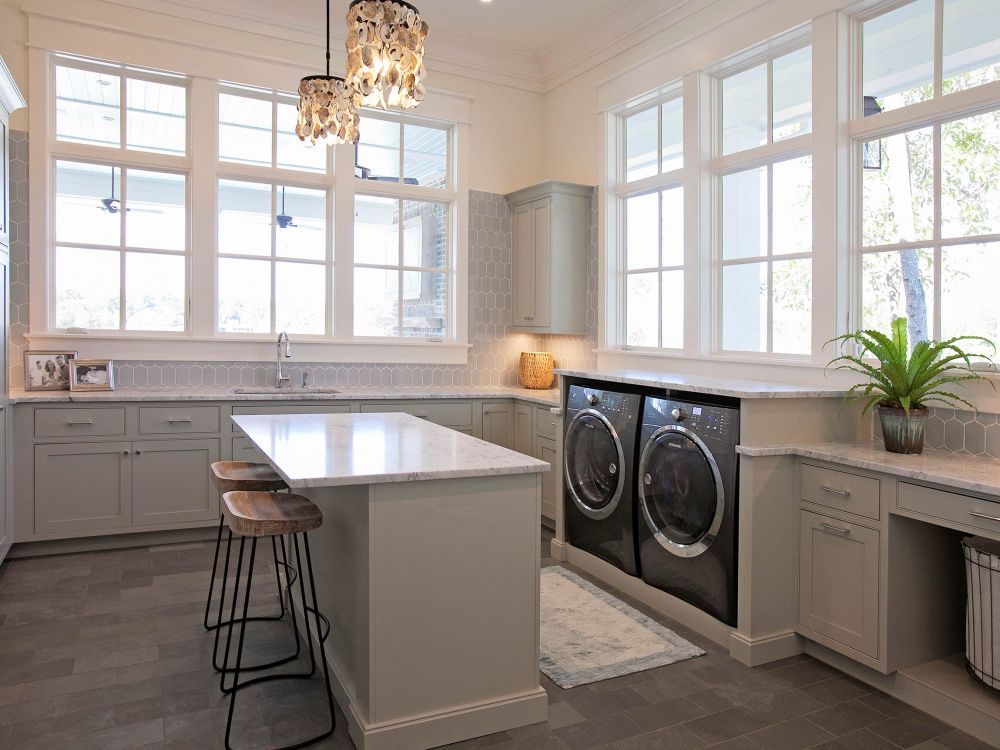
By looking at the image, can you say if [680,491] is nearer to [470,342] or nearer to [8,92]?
[470,342]

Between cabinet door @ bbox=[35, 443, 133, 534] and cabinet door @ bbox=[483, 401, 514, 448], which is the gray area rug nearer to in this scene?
cabinet door @ bbox=[483, 401, 514, 448]

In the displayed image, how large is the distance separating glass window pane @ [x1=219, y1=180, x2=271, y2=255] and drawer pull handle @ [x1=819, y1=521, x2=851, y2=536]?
3.90 meters

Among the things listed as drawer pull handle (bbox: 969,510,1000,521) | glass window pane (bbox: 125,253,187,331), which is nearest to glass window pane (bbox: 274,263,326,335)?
glass window pane (bbox: 125,253,187,331)

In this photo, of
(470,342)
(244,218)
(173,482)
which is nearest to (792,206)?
(470,342)

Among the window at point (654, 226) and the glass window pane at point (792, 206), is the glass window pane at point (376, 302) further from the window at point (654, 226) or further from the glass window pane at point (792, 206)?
the glass window pane at point (792, 206)

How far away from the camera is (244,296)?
5.04 meters

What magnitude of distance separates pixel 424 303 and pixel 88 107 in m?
2.51

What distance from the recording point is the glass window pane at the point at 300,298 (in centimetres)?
514

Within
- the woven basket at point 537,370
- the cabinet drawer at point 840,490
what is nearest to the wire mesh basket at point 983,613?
the cabinet drawer at point 840,490

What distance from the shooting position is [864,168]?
3.47 m

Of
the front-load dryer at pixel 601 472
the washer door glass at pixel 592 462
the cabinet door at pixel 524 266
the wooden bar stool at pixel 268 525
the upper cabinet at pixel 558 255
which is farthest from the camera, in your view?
the cabinet door at pixel 524 266

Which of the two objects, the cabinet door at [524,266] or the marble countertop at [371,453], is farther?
the cabinet door at [524,266]

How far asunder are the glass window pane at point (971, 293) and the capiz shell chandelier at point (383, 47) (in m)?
2.31

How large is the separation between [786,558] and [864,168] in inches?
73.9
